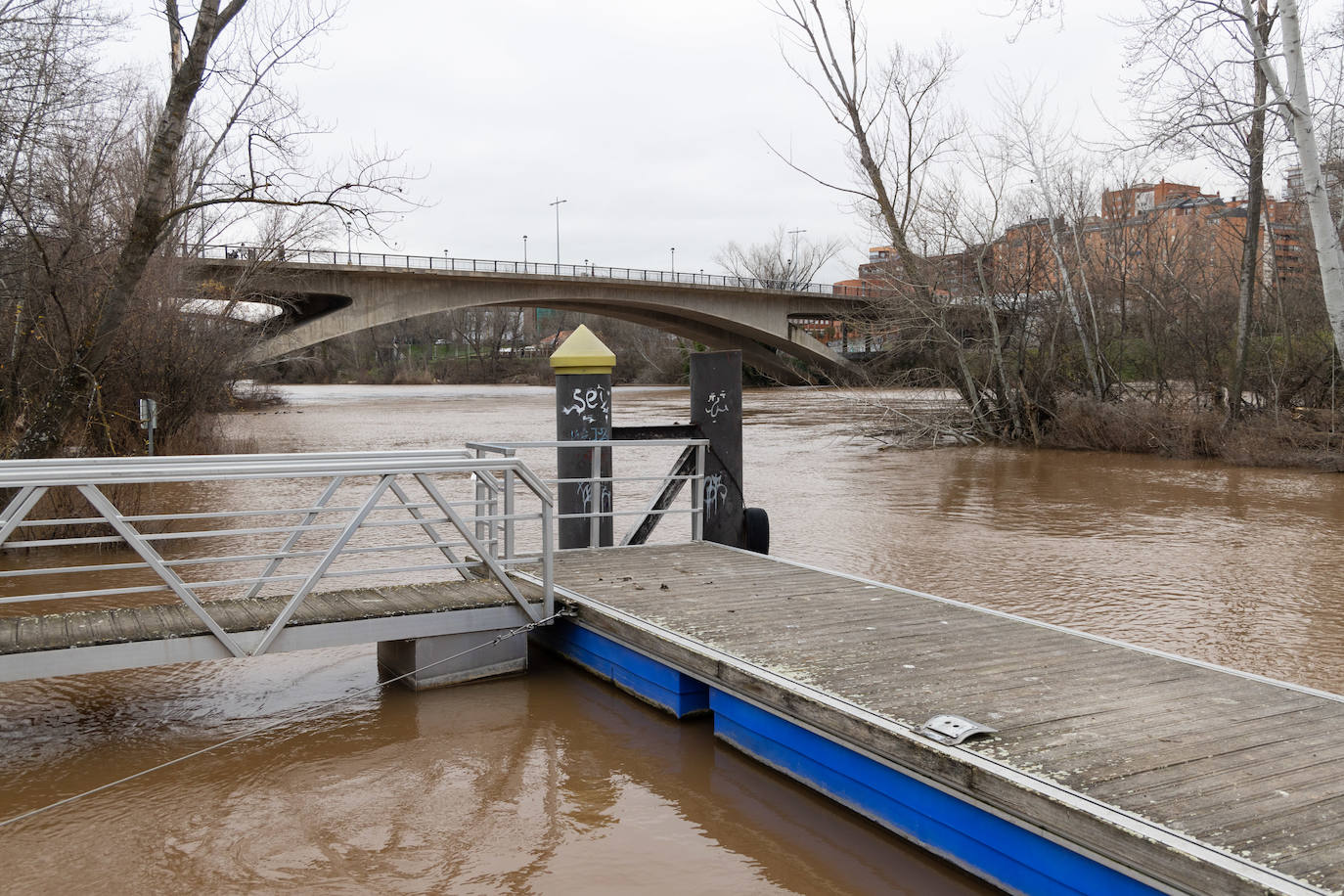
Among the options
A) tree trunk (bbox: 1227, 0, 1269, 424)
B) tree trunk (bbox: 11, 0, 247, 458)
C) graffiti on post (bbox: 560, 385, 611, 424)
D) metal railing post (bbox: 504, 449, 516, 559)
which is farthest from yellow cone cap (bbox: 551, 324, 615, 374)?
tree trunk (bbox: 1227, 0, 1269, 424)

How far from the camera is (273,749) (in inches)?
243

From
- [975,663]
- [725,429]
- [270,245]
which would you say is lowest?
[975,663]

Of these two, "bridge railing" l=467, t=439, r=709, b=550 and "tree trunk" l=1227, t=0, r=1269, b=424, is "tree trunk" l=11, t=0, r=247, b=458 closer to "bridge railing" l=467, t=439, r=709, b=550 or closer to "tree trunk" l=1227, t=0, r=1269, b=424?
"bridge railing" l=467, t=439, r=709, b=550

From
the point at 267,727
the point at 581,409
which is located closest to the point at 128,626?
the point at 267,727

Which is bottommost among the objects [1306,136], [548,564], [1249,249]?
[548,564]

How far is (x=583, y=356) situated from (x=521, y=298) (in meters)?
43.4

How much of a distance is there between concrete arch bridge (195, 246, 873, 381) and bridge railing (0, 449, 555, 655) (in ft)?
51.4

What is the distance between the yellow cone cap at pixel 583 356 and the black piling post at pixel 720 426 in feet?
2.59

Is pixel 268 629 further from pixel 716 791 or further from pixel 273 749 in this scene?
pixel 716 791

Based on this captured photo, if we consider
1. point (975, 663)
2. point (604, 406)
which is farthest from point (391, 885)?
point (604, 406)

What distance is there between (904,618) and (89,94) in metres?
14.3

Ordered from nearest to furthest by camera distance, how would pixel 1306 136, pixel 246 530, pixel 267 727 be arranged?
pixel 267 727
pixel 246 530
pixel 1306 136

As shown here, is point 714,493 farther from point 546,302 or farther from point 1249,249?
point 546,302

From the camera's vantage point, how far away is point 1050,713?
4.75 metres
